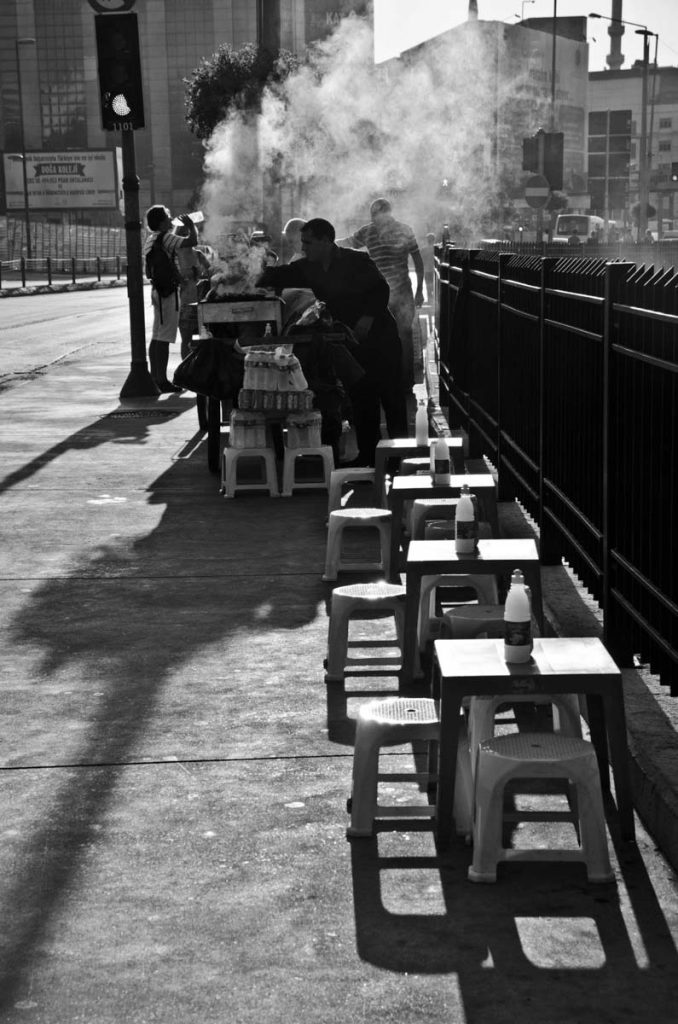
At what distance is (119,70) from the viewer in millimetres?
16828

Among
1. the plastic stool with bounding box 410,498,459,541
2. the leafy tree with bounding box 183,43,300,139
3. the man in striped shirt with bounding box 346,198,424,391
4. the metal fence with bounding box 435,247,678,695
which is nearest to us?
the metal fence with bounding box 435,247,678,695

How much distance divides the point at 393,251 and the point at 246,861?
1216 cm

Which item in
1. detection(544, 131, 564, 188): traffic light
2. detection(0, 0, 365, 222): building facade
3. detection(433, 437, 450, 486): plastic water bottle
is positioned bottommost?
detection(433, 437, 450, 486): plastic water bottle

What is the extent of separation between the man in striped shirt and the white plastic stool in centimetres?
1129

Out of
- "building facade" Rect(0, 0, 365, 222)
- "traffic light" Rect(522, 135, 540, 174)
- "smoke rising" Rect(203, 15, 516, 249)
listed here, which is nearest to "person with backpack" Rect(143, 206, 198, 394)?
"traffic light" Rect(522, 135, 540, 174)

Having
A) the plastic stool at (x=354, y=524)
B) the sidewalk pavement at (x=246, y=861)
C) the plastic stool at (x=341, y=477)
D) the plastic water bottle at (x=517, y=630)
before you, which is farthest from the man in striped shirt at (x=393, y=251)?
the plastic water bottle at (x=517, y=630)

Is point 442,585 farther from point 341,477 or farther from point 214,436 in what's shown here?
point 214,436

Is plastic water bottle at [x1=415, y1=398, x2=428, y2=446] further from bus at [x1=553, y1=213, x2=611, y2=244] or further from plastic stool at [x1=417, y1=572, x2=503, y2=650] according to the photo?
bus at [x1=553, y1=213, x2=611, y2=244]

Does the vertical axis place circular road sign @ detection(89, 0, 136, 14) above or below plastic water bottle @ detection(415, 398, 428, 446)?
above

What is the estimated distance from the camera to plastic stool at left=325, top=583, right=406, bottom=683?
6336mm

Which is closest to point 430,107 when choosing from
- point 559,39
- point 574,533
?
point 574,533

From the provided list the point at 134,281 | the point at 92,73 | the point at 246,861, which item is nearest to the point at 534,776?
the point at 246,861

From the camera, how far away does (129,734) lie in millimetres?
5691

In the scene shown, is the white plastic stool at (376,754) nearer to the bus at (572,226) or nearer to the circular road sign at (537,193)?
the circular road sign at (537,193)
